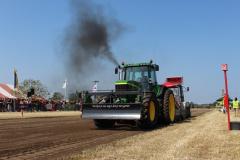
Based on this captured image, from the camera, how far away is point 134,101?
16266 mm

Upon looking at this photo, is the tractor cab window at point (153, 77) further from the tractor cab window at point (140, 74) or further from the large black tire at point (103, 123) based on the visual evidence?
the large black tire at point (103, 123)

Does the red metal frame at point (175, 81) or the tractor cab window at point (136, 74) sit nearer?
the tractor cab window at point (136, 74)

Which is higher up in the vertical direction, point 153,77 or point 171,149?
point 153,77

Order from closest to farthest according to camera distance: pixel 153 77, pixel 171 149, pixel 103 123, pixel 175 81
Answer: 1. pixel 171 149
2. pixel 103 123
3. pixel 153 77
4. pixel 175 81

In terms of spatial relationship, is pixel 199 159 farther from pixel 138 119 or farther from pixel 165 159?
pixel 138 119

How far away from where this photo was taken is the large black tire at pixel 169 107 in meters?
17.5

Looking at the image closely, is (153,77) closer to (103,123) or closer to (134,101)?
(134,101)

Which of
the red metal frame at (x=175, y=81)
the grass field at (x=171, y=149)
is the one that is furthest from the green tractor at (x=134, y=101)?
the red metal frame at (x=175, y=81)

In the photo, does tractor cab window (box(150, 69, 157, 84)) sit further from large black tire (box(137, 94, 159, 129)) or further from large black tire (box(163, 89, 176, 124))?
large black tire (box(137, 94, 159, 129))

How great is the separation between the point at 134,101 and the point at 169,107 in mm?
2601

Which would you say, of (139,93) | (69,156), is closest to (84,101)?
(139,93)

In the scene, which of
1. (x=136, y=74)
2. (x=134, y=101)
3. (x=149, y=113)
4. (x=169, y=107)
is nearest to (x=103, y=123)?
(x=134, y=101)

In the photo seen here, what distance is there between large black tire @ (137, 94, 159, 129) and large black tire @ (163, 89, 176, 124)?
1.07m

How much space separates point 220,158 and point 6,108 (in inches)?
1445
